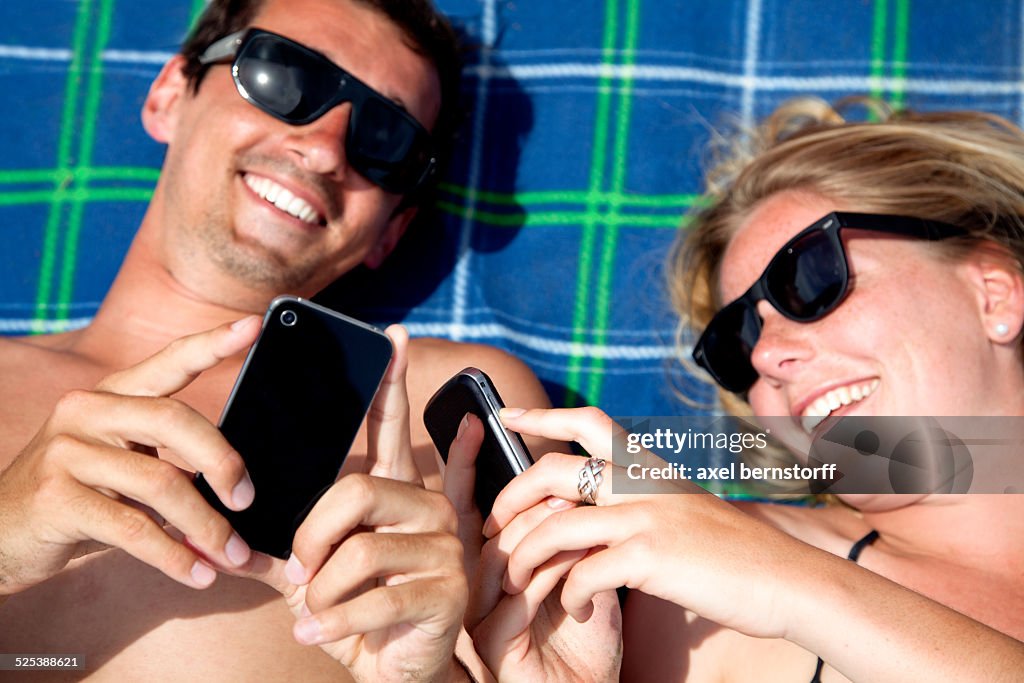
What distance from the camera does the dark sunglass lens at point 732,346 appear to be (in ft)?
8.09

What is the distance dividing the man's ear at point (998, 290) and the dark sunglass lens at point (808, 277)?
1.20 feet

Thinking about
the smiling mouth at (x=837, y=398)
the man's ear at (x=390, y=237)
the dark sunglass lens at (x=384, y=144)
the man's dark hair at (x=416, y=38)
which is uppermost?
the man's dark hair at (x=416, y=38)

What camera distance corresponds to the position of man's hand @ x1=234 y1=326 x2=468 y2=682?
1.40 m

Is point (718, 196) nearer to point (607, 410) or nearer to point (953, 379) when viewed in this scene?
point (607, 410)

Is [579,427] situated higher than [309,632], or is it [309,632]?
[579,427]

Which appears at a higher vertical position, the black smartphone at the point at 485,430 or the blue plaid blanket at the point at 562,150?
the blue plaid blanket at the point at 562,150

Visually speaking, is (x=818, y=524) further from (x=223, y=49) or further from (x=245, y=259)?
(x=223, y=49)

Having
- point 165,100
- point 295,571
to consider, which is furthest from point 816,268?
point 165,100

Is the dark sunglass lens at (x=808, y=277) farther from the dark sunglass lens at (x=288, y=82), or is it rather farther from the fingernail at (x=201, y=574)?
the fingernail at (x=201, y=574)

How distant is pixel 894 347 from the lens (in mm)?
2158

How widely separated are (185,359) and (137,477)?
0.68ft

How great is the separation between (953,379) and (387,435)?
134 cm

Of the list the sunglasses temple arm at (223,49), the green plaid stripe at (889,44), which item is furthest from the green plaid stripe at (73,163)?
the green plaid stripe at (889,44)

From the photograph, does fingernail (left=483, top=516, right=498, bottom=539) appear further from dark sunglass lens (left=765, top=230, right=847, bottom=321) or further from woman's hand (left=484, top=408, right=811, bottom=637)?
dark sunglass lens (left=765, top=230, right=847, bottom=321)
